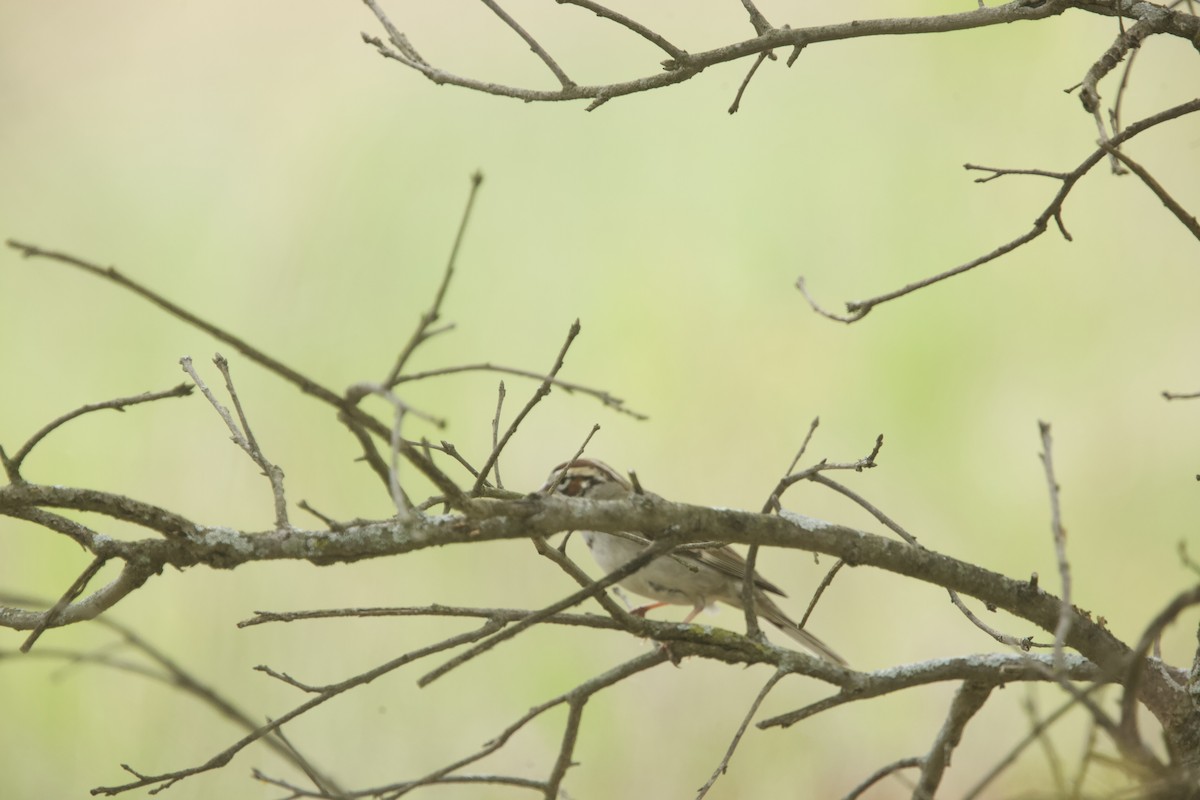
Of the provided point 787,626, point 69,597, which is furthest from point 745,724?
point 787,626

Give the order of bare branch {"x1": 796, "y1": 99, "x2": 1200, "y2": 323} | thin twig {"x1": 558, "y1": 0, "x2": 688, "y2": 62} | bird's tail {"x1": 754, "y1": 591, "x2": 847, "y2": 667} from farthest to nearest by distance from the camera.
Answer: bird's tail {"x1": 754, "y1": 591, "x2": 847, "y2": 667}, thin twig {"x1": 558, "y1": 0, "x2": 688, "y2": 62}, bare branch {"x1": 796, "y1": 99, "x2": 1200, "y2": 323}

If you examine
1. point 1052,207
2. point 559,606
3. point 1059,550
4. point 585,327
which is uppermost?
point 585,327

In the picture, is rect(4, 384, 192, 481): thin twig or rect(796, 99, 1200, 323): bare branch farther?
rect(796, 99, 1200, 323): bare branch

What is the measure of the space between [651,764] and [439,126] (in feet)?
12.4

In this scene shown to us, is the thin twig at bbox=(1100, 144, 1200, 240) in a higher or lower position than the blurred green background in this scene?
lower

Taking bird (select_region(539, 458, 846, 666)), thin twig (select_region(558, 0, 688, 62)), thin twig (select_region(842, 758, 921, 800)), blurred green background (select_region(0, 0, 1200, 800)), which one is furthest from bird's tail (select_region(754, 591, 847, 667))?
thin twig (select_region(558, 0, 688, 62))

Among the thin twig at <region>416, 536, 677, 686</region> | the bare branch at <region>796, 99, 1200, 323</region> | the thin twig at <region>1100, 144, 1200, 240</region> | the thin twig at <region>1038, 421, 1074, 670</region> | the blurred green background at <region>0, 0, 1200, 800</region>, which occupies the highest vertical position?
the blurred green background at <region>0, 0, 1200, 800</region>

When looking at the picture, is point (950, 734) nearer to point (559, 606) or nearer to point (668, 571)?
point (559, 606)

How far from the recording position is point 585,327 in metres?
6.50

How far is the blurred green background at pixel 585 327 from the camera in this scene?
560 centimetres

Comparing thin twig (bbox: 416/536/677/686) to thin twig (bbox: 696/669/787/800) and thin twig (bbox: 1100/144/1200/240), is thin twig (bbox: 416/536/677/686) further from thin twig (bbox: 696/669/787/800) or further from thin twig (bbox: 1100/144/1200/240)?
thin twig (bbox: 1100/144/1200/240)

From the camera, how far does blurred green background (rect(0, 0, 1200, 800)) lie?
560cm

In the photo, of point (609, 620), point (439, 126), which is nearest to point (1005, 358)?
point (439, 126)

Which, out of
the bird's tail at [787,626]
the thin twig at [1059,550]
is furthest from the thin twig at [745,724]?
the bird's tail at [787,626]
